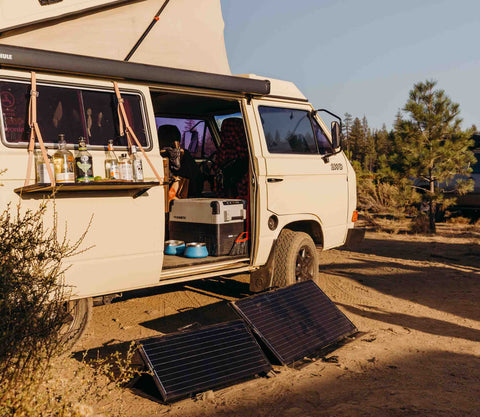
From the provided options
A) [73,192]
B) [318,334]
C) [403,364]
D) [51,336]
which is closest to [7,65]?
[73,192]

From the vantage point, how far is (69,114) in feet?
14.7

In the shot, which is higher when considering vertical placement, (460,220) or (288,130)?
(288,130)

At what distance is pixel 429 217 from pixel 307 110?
7.09 metres

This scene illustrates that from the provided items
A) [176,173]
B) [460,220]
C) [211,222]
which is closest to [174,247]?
[211,222]

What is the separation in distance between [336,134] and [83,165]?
3.46 meters

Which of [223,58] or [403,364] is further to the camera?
[223,58]

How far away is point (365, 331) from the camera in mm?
5523

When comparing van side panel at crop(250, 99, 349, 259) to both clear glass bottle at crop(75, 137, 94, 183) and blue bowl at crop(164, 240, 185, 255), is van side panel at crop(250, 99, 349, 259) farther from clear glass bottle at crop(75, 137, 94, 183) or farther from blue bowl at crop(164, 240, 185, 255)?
clear glass bottle at crop(75, 137, 94, 183)

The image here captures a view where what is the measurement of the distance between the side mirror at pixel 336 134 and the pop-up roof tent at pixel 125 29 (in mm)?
1479

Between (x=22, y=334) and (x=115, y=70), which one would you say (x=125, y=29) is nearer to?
(x=115, y=70)

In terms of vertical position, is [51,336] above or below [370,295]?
above

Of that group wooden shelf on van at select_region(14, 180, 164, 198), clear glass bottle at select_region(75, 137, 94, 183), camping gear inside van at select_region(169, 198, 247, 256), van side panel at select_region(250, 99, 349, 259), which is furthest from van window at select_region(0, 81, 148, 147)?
van side panel at select_region(250, 99, 349, 259)

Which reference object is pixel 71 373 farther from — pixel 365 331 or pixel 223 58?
pixel 223 58

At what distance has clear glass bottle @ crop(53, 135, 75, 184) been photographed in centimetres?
418
